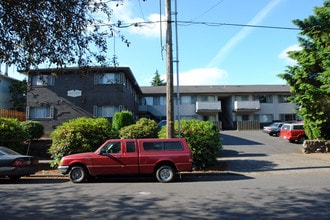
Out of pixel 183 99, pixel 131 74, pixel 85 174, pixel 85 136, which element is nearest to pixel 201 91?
pixel 183 99

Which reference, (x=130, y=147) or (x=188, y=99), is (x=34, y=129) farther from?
(x=188, y=99)

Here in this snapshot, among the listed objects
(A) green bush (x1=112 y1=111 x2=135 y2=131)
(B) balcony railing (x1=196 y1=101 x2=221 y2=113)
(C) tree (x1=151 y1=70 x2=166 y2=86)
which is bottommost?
(A) green bush (x1=112 y1=111 x2=135 y2=131)

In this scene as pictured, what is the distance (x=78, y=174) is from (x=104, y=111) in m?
17.8

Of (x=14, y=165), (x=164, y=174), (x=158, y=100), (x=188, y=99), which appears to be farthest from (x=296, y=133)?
(x=158, y=100)

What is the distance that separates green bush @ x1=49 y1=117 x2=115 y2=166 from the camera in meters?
16.1

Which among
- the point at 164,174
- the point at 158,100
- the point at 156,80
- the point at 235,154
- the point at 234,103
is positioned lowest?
the point at 164,174

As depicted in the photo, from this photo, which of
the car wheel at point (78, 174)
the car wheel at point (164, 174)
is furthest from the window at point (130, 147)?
the car wheel at point (78, 174)

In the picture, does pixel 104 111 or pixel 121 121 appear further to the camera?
pixel 104 111

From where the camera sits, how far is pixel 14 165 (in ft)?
43.9

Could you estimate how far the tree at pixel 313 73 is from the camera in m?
22.1

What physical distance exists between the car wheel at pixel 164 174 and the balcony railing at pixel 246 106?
3915 centimetres

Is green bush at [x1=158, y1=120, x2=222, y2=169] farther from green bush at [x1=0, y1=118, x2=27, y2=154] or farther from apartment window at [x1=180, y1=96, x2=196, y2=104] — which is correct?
apartment window at [x1=180, y1=96, x2=196, y2=104]

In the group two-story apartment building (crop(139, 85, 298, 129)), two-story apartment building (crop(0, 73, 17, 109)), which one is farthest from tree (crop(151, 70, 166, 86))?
two-story apartment building (crop(0, 73, 17, 109))

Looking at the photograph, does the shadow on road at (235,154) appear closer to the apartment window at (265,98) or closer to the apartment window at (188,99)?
the apartment window at (188,99)
